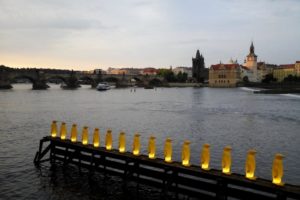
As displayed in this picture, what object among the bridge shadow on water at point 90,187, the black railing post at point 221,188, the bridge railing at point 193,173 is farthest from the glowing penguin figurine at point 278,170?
the bridge shadow on water at point 90,187

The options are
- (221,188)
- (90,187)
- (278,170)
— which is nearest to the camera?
(278,170)

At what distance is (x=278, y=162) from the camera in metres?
17.6

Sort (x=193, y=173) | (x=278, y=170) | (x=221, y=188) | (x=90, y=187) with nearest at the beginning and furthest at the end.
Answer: (x=278, y=170), (x=221, y=188), (x=193, y=173), (x=90, y=187)

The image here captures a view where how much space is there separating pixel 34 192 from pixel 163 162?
855 cm

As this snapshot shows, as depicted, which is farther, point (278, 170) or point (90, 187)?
point (90, 187)

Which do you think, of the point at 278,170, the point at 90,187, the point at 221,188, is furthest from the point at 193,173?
the point at 90,187

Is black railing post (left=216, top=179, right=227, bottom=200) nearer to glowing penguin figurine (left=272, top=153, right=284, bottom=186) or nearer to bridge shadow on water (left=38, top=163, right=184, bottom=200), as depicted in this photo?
glowing penguin figurine (left=272, top=153, right=284, bottom=186)

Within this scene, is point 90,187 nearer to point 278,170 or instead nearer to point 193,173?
point 193,173

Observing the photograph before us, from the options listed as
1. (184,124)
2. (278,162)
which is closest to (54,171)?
(278,162)

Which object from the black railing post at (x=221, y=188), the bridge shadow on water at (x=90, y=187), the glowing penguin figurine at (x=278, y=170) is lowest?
the bridge shadow on water at (x=90, y=187)

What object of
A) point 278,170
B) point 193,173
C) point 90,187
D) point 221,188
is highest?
point 278,170

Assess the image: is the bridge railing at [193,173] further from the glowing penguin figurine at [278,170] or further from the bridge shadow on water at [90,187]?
the bridge shadow on water at [90,187]

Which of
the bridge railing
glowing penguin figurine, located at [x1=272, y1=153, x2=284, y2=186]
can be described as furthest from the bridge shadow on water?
glowing penguin figurine, located at [x1=272, y1=153, x2=284, y2=186]

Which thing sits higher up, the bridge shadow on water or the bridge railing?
the bridge railing
